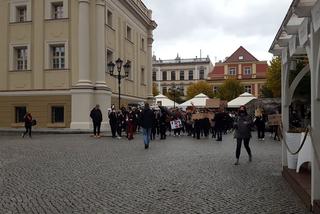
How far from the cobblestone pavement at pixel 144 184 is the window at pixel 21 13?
73.5 ft

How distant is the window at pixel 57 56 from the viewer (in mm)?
35250

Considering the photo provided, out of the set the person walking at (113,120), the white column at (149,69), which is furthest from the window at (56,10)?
the white column at (149,69)

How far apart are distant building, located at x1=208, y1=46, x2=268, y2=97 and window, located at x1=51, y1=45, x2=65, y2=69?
207ft

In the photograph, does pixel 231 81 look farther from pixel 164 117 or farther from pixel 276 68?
pixel 164 117

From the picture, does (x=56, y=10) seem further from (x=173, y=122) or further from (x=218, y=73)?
(x=218, y=73)

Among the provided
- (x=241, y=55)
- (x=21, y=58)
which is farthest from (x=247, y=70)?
(x=21, y=58)

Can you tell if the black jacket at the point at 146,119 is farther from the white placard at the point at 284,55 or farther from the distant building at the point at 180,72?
the distant building at the point at 180,72

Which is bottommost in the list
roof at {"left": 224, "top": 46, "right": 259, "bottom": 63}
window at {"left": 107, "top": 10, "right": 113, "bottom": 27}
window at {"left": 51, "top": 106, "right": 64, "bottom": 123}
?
window at {"left": 51, "top": 106, "right": 64, "bottom": 123}

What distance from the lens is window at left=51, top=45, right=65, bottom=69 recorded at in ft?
116

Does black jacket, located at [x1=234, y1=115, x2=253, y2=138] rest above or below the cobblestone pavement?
above

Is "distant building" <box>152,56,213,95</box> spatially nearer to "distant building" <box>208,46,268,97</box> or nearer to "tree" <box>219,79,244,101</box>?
"distant building" <box>208,46,268,97</box>

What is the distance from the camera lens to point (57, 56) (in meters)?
35.6

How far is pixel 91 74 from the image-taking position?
34375 mm

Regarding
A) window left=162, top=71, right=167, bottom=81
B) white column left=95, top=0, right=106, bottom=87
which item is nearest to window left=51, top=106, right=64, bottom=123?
white column left=95, top=0, right=106, bottom=87
